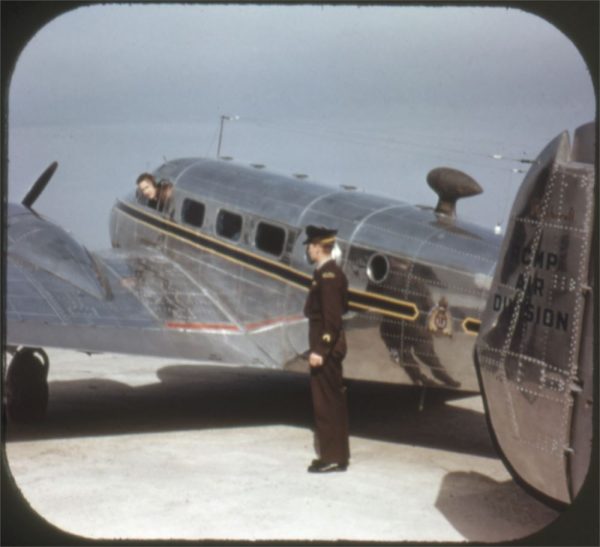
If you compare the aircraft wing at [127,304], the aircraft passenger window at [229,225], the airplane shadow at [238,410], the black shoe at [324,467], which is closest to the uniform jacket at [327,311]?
the black shoe at [324,467]

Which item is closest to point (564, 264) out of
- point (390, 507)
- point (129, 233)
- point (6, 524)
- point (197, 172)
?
point (390, 507)

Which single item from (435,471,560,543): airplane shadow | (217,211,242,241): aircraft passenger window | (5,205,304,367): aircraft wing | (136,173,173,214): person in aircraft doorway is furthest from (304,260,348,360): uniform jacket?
(136,173,173,214): person in aircraft doorway

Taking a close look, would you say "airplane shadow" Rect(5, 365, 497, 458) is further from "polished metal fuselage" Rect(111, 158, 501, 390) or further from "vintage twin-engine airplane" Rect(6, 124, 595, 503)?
"polished metal fuselage" Rect(111, 158, 501, 390)

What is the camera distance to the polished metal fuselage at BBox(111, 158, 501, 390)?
852 centimetres

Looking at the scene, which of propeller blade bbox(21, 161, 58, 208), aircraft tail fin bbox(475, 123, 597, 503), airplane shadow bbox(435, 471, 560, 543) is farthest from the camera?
propeller blade bbox(21, 161, 58, 208)

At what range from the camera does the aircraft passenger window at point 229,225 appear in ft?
34.6

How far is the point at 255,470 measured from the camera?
8016 mm

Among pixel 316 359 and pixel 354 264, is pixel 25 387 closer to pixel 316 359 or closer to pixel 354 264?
pixel 316 359

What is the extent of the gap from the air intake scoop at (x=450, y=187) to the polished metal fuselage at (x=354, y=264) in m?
0.18

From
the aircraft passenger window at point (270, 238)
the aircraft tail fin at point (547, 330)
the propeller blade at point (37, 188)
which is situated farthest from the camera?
the propeller blade at point (37, 188)

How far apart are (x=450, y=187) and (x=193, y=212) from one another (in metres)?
3.54

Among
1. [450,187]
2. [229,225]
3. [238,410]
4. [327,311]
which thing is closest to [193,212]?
[229,225]

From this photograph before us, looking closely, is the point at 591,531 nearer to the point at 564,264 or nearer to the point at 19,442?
the point at 564,264

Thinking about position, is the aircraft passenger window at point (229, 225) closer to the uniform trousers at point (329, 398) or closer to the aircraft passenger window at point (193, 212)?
Result: the aircraft passenger window at point (193, 212)
